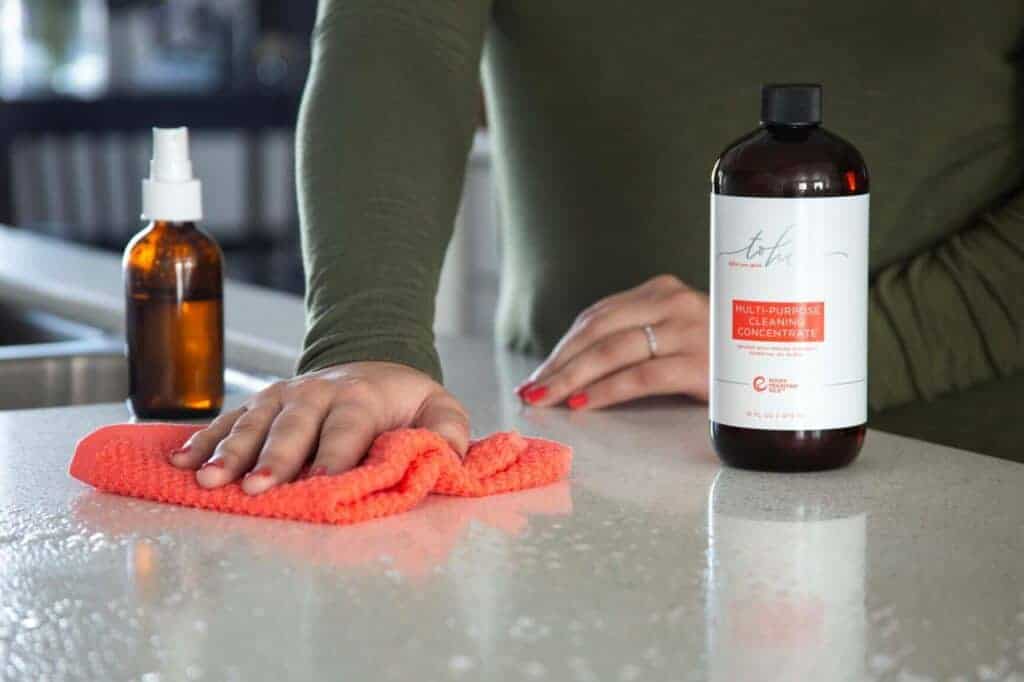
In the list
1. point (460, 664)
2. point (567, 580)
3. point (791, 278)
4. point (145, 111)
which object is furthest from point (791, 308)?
point (145, 111)

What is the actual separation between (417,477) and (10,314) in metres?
1.12

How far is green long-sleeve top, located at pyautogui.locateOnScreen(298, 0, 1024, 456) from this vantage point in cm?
110

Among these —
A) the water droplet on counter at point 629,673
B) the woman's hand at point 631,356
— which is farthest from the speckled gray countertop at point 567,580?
the woman's hand at point 631,356

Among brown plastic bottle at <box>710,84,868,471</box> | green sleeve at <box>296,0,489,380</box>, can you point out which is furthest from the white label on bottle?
green sleeve at <box>296,0,489,380</box>

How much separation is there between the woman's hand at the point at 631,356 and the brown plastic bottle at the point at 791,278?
0.22 m

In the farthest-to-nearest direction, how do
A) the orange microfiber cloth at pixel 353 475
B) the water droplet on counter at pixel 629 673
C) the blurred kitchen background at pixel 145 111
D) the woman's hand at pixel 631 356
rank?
the blurred kitchen background at pixel 145 111, the woman's hand at pixel 631 356, the orange microfiber cloth at pixel 353 475, the water droplet on counter at pixel 629 673

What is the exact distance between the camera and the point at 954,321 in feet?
3.84

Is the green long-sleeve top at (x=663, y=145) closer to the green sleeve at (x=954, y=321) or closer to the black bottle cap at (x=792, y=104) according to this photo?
the green sleeve at (x=954, y=321)

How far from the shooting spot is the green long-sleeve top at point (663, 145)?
110 cm

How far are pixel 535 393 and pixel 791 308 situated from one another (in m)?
0.30

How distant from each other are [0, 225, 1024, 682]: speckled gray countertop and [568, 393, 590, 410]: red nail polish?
14 cm

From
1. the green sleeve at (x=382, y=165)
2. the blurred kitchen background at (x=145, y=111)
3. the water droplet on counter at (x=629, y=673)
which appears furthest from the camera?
the blurred kitchen background at (x=145, y=111)

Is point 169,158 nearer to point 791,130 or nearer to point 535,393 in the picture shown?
point 535,393

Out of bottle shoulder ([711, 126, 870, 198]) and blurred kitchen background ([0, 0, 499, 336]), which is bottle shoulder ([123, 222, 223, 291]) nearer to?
bottle shoulder ([711, 126, 870, 198])
